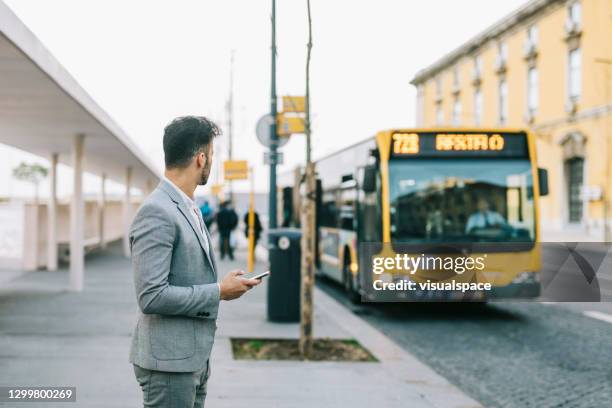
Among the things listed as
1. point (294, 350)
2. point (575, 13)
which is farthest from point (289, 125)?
point (575, 13)

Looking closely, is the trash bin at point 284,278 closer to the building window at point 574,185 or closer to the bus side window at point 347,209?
the bus side window at point 347,209

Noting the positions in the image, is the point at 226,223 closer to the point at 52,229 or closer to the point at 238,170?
the point at 238,170


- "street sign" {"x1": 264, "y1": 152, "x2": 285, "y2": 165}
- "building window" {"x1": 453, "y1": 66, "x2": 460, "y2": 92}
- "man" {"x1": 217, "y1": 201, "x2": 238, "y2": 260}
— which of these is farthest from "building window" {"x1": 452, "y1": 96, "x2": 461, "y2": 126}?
"street sign" {"x1": 264, "y1": 152, "x2": 285, "y2": 165}

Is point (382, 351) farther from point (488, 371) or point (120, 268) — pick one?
point (120, 268)

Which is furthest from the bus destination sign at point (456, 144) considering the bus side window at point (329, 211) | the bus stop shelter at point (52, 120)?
the bus stop shelter at point (52, 120)

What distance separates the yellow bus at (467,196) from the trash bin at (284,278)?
3.76ft

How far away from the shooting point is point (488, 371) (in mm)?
7859

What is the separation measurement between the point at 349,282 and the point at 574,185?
87.4 ft

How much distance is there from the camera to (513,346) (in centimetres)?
925

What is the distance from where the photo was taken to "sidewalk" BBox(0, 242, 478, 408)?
6.08 meters

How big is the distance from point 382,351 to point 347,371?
1.32 meters

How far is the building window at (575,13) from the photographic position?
3553cm

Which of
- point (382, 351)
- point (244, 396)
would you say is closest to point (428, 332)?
point (382, 351)

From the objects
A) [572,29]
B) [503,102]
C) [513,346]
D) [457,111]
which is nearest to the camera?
[513,346]
